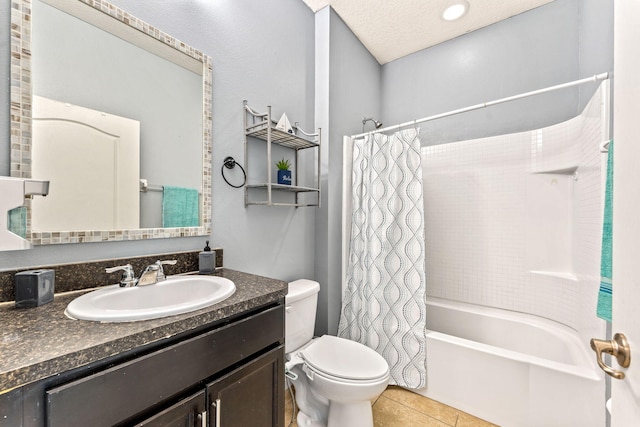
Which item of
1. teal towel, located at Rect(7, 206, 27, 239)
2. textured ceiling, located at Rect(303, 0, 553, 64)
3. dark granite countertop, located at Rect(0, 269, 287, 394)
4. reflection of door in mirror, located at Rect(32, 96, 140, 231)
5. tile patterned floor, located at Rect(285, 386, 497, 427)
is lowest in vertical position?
tile patterned floor, located at Rect(285, 386, 497, 427)

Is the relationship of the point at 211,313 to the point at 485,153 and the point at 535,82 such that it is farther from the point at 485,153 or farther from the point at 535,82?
the point at 535,82

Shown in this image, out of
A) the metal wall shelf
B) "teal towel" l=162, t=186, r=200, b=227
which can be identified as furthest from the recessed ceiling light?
"teal towel" l=162, t=186, r=200, b=227

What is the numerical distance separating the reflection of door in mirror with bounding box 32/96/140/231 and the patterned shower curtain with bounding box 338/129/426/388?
55.3 inches

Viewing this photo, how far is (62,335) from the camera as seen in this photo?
0.63 metres

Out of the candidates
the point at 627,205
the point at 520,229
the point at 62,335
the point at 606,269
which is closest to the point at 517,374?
the point at 606,269

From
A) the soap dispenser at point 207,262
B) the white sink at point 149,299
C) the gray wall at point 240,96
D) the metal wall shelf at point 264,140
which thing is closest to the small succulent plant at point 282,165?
the metal wall shelf at point 264,140

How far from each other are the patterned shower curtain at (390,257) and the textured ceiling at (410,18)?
94cm

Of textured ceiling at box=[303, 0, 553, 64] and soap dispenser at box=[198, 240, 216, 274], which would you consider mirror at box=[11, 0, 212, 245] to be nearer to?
soap dispenser at box=[198, 240, 216, 274]

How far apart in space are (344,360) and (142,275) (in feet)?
3.71

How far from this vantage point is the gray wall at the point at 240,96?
1.06 m

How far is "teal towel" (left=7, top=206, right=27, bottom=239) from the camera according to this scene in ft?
2.72

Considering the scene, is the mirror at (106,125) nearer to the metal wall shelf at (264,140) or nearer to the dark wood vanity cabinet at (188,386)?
the metal wall shelf at (264,140)

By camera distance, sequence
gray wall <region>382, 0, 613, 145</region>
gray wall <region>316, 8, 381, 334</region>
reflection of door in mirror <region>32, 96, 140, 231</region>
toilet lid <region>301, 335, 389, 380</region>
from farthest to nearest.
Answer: gray wall <region>316, 8, 381, 334</region> < gray wall <region>382, 0, 613, 145</region> < toilet lid <region>301, 335, 389, 380</region> < reflection of door in mirror <region>32, 96, 140, 231</region>

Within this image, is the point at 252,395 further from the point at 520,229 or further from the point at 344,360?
the point at 520,229
